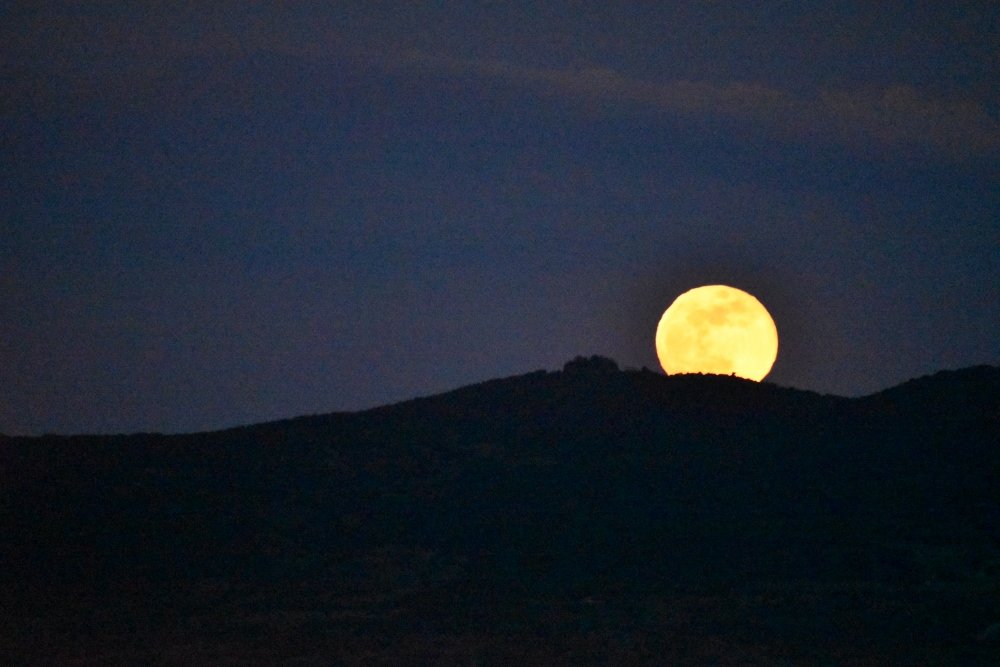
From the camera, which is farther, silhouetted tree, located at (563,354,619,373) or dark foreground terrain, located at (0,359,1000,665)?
silhouetted tree, located at (563,354,619,373)

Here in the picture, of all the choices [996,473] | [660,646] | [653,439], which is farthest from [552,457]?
[660,646]

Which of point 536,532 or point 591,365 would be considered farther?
point 591,365

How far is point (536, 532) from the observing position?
29016 millimetres

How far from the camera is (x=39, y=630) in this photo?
22.2m

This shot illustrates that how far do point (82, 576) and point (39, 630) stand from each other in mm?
4625

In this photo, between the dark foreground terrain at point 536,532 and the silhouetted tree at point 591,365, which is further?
the silhouetted tree at point 591,365

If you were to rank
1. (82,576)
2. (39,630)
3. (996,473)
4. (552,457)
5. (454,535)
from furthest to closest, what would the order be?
(552,457) → (996,473) → (454,535) → (82,576) → (39,630)

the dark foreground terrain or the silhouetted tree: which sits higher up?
the silhouetted tree

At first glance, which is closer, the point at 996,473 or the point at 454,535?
the point at 454,535

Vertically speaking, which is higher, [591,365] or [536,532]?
[591,365]

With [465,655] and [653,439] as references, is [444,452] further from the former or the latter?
[465,655]

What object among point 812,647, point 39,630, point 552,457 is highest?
point 552,457

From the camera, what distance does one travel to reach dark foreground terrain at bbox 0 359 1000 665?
69.6 feet

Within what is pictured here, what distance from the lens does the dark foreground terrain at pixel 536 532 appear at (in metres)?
21.2
